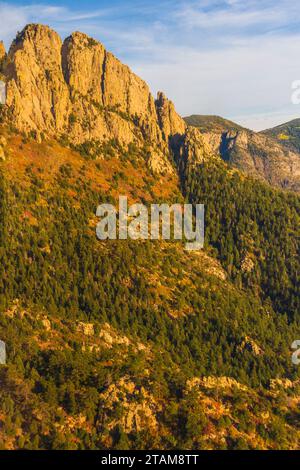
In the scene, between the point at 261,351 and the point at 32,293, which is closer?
the point at 32,293

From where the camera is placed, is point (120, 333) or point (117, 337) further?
point (120, 333)

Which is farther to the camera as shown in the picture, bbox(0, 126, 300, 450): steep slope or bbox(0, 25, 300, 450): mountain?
bbox(0, 25, 300, 450): mountain

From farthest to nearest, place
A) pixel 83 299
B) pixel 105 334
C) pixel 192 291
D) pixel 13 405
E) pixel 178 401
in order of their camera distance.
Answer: pixel 192 291 → pixel 83 299 → pixel 105 334 → pixel 178 401 → pixel 13 405

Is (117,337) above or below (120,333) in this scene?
below

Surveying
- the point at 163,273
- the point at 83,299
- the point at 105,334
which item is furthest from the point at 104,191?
the point at 105,334

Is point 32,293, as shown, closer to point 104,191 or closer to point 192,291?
point 192,291

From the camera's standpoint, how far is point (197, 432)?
343ft

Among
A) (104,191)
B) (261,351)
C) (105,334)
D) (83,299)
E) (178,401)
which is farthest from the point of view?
(104,191)

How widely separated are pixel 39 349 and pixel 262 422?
6253 centimetres

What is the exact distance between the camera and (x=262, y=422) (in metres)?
120

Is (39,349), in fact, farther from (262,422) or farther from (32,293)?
(262,422)

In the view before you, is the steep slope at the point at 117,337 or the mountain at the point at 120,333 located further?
the mountain at the point at 120,333

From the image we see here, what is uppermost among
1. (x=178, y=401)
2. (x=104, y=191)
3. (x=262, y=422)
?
(x=104, y=191)
